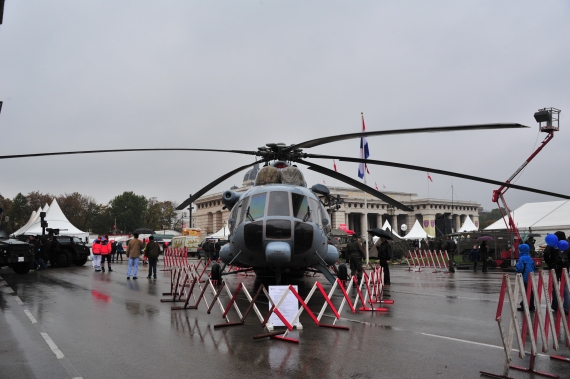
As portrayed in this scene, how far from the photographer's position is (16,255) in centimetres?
2098

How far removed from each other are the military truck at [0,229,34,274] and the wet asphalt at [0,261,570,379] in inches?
400

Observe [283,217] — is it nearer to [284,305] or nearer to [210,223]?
[284,305]

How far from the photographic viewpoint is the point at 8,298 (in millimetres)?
13039

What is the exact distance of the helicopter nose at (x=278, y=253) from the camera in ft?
35.3

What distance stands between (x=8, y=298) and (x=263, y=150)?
7.74 metres

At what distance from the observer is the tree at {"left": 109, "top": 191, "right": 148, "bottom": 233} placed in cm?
11194

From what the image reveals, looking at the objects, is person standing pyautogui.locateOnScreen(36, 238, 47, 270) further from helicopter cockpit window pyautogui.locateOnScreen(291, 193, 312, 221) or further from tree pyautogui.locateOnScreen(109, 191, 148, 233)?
tree pyautogui.locateOnScreen(109, 191, 148, 233)

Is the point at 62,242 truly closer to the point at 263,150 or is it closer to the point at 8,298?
the point at 8,298

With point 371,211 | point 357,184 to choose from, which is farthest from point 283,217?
point 371,211

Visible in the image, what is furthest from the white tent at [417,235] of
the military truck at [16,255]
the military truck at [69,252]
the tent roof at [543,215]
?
the military truck at [16,255]

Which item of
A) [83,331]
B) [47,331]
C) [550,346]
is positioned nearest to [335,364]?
[550,346]

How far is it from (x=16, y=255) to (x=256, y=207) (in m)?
14.1

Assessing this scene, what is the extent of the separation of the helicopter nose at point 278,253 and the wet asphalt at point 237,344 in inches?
43.3

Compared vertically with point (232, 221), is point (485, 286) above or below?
below
